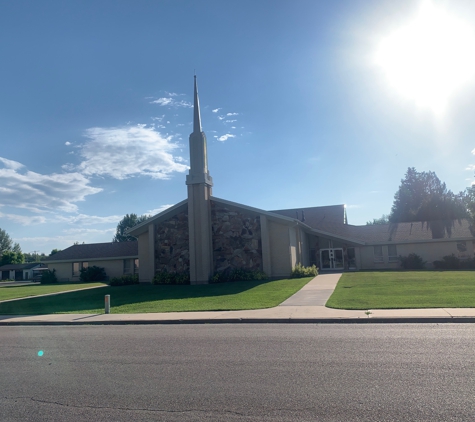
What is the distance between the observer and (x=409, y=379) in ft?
19.9

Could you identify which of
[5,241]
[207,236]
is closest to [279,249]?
[207,236]

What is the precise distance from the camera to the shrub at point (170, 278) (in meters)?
27.9

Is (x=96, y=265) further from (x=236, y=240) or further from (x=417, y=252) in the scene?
(x=417, y=252)

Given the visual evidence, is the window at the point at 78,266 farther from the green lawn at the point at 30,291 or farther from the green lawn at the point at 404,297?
the green lawn at the point at 404,297

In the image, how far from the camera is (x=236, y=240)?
2827 centimetres

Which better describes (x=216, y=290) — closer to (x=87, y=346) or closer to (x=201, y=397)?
(x=87, y=346)

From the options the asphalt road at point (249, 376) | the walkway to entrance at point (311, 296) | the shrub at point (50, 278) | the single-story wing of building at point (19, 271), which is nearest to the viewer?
the asphalt road at point (249, 376)

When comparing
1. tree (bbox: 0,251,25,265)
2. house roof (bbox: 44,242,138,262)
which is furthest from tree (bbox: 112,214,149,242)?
house roof (bbox: 44,242,138,262)

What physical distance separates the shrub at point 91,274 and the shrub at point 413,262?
29281mm

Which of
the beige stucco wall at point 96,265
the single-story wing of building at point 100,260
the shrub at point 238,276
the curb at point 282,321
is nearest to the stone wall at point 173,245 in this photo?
the shrub at point 238,276

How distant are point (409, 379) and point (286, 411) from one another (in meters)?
2.16

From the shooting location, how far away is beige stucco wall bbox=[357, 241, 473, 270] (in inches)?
1395

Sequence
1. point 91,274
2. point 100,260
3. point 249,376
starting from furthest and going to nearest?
point 100,260, point 91,274, point 249,376

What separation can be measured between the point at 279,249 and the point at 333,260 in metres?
10.7
